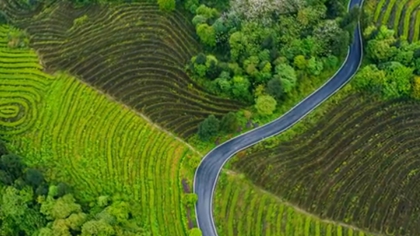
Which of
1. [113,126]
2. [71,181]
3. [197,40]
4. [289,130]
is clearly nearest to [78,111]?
[113,126]

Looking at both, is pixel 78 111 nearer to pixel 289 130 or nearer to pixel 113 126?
pixel 113 126

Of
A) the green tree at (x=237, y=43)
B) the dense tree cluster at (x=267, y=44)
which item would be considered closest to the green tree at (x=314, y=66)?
the dense tree cluster at (x=267, y=44)

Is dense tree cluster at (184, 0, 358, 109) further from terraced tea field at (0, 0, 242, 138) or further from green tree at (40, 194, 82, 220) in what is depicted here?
green tree at (40, 194, 82, 220)

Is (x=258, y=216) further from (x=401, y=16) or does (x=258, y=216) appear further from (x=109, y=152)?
(x=401, y=16)

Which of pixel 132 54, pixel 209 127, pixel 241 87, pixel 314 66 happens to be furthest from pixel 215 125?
pixel 132 54

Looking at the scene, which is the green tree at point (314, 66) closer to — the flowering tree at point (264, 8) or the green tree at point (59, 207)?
the flowering tree at point (264, 8)

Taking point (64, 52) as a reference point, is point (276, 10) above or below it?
above
